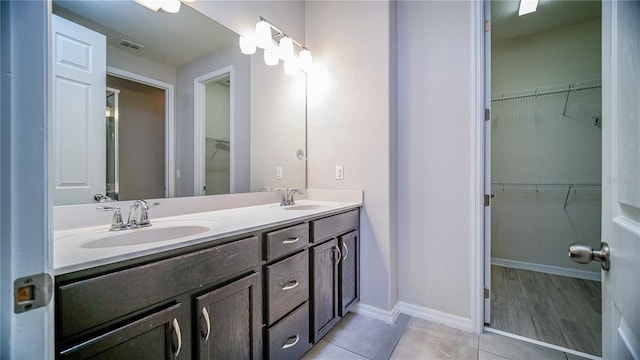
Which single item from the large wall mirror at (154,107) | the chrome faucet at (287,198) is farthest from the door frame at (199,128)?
the chrome faucet at (287,198)

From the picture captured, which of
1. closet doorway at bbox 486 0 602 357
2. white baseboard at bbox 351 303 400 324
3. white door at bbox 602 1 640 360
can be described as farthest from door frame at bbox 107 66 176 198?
closet doorway at bbox 486 0 602 357

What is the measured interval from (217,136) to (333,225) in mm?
932

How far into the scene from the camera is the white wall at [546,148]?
2580mm

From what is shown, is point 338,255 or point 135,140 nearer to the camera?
point 135,140

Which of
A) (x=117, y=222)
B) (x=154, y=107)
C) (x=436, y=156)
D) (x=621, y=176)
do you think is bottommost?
(x=117, y=222)

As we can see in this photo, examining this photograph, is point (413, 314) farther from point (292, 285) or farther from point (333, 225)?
point (292, 285)

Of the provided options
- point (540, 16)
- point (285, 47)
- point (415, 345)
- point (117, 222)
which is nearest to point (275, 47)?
point (285, 47)

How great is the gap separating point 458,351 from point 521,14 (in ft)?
9.73

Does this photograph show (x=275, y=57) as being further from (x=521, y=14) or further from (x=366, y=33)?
(x=521, y=14)

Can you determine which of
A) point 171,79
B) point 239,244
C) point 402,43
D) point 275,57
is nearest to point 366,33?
point 402,43

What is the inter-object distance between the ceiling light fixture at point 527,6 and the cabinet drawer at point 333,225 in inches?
94.6

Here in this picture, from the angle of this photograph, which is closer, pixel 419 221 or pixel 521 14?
pixel 419 221

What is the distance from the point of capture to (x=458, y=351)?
155 cm

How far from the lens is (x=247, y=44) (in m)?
1.81
